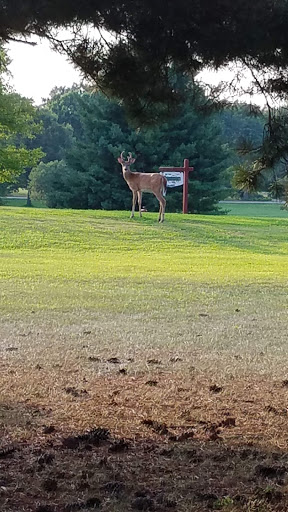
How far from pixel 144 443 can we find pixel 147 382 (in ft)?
4.88

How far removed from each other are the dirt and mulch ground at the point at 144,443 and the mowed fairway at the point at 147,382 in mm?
12

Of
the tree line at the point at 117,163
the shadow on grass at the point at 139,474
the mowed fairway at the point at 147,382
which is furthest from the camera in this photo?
the tree line at the point at 117,163

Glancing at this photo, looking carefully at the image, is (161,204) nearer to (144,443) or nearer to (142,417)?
(142,417)

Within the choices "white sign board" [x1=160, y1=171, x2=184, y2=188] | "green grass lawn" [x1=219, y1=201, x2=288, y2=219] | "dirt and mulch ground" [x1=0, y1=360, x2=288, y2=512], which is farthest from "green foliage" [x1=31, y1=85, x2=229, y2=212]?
"dirt and mulch ground" [x1=0, y1=360, x2=288, y2=512]

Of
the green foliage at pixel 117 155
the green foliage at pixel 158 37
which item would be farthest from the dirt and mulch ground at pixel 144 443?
the green foliage at pixel 117 155

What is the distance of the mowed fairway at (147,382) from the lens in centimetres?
370

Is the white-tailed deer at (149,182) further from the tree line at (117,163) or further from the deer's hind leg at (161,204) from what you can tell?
the tree line at (117,163)

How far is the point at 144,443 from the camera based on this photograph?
4.40 m

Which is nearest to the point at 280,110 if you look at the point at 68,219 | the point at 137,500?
the point at 137,500

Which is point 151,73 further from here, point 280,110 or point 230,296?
point 230,296

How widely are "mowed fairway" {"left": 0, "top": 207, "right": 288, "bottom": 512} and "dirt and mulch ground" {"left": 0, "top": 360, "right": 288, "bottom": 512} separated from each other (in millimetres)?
12

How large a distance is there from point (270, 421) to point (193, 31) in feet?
8.15

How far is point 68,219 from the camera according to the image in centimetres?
2181

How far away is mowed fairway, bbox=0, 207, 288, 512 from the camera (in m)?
3.70
